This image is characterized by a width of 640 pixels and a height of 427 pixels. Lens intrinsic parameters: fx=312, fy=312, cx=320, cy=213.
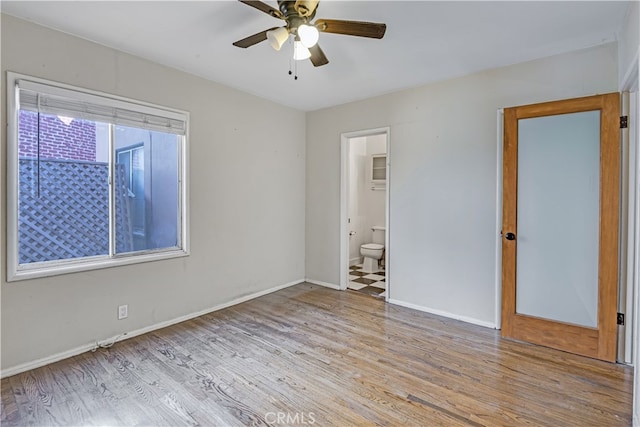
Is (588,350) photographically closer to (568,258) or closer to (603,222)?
(568,258)

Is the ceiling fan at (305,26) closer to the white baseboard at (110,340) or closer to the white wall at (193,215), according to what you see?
the white wall at (193,215)

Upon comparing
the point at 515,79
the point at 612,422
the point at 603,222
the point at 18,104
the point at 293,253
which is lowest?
the point at 612,422

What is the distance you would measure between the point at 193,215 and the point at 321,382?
2141 millimetres

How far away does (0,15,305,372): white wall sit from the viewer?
233cm

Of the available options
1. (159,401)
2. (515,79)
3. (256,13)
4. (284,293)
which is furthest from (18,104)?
(515,79)

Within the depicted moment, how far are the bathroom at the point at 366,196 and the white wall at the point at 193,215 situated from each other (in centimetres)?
131

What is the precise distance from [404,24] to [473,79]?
1319mm

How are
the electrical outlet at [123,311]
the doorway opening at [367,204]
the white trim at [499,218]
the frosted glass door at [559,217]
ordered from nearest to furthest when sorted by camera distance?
the frosted glass door at [559,217] < the electrical outlet at [123,311] < the white trim at [499,218] < the doorway opening at [367,204]

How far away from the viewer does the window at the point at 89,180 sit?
7.66 feet

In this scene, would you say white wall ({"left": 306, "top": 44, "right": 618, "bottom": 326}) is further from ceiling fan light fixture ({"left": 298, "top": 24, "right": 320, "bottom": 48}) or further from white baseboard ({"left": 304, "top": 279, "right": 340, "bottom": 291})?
ceiling fan light fixture ({"left": 298, "top": 24, "right": 320, "bottom": 48})

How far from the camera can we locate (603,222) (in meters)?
2.49

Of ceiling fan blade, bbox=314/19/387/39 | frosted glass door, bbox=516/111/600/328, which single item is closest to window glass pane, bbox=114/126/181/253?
ceiling fan blade, bbox=314/19/387/39

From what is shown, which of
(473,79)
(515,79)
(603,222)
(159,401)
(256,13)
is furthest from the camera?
(473,79)

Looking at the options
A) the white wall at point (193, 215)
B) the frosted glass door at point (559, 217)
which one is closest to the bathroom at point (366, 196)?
the white wall at point (193, 215)
